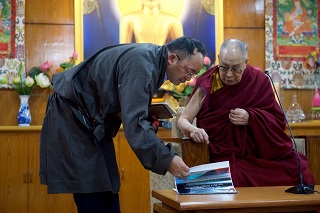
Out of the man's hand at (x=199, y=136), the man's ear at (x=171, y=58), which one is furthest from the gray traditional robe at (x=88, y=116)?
the man's hand at (x=199, y=136)

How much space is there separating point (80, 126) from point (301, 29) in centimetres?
353

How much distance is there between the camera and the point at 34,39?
196 inches

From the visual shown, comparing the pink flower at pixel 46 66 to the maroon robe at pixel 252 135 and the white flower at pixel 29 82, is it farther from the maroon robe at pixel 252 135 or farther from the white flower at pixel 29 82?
the maroon robe at pixel 252 135

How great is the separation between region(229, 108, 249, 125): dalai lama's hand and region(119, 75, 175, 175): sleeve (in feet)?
3.20

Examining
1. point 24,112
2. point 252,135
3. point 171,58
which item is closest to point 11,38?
point 24,112

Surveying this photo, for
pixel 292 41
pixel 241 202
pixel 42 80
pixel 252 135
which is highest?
pixel 292 41

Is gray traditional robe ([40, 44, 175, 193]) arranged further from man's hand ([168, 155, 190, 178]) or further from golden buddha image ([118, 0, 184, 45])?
golden buddha image ([118, 0, 184, 45])

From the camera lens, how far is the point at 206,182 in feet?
7.91

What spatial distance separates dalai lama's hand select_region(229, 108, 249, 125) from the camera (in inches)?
121

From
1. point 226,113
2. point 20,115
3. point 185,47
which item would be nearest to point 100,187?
point 185,47

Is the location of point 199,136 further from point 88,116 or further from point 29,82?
point 29,82

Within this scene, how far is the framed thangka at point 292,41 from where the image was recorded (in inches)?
211

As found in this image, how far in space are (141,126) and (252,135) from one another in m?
1.18

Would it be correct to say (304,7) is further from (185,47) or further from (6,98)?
(185,47)
